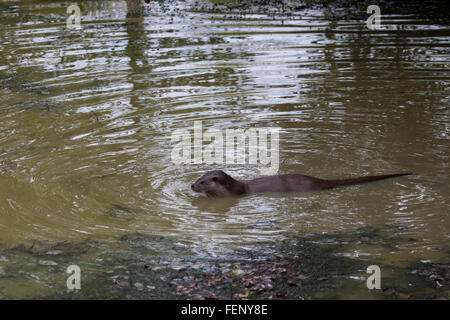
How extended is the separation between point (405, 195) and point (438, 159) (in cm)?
145

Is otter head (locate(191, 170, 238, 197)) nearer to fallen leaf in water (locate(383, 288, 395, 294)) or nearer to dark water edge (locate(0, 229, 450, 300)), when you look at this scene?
dark water edge (locate(0, 229, 450, 300))

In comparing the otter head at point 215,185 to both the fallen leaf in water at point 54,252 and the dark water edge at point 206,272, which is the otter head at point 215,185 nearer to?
the dark water edge at point 206,272

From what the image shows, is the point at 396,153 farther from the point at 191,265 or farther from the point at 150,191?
the point at 191,265

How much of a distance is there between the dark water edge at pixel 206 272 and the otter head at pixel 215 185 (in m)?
1.32

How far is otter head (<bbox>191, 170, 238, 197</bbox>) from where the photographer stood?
325 inches

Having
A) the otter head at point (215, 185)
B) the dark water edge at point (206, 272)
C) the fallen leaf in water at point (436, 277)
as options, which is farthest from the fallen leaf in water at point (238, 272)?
the otter head at point (215, 185)

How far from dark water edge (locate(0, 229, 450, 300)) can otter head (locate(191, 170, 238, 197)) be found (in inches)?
52.0

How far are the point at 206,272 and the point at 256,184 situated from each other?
7.89 feet

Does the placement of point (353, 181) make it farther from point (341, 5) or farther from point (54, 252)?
point (341, 5)

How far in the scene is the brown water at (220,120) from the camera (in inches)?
300

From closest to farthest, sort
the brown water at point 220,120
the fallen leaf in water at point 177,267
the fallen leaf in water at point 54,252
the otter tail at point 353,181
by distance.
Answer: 1. the fallen leaf in water at point 177,267
2. the fallen leaf in water at point 54,252
3. the brown water at point 220,120
4. the otter tail at point 353,181

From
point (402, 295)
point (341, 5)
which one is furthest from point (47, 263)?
point (341, 5)

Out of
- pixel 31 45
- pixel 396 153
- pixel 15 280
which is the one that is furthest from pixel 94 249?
pixel 31 45

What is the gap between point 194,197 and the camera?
8.45 m
